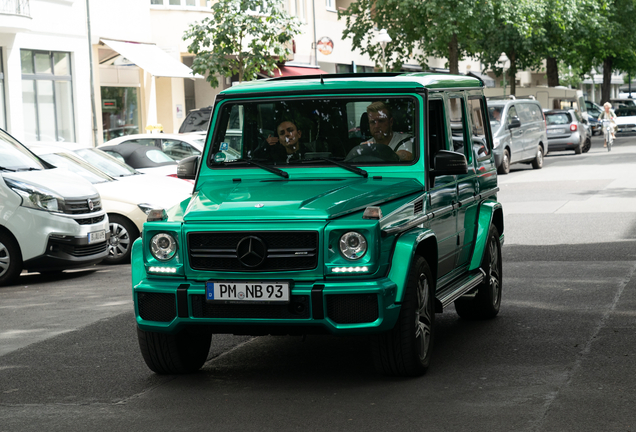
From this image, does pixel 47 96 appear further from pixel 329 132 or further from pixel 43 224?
pixel 329 132

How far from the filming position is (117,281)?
11672 millimetres

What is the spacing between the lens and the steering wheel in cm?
688

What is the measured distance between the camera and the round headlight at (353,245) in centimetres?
582

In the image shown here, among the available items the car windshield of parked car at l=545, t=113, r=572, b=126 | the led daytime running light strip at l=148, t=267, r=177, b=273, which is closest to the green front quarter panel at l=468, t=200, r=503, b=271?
the led daytime running light strip at l=148, t=267, r=177, b=273

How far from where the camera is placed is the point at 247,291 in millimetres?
5918

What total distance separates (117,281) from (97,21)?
19.5m

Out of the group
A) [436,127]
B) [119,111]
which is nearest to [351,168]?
[436,127]

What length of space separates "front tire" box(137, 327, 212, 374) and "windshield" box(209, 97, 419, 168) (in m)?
1.28

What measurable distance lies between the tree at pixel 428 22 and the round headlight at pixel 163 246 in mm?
31301

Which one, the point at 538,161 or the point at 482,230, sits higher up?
the point at 482,230

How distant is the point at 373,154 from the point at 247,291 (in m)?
1.50

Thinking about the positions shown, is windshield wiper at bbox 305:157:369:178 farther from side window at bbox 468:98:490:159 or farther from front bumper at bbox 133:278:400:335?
side window at bbox 468:98:490:159

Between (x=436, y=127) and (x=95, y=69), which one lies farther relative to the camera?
(x=95, y=69)

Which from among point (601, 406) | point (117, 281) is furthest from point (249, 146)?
point (117, 281)
